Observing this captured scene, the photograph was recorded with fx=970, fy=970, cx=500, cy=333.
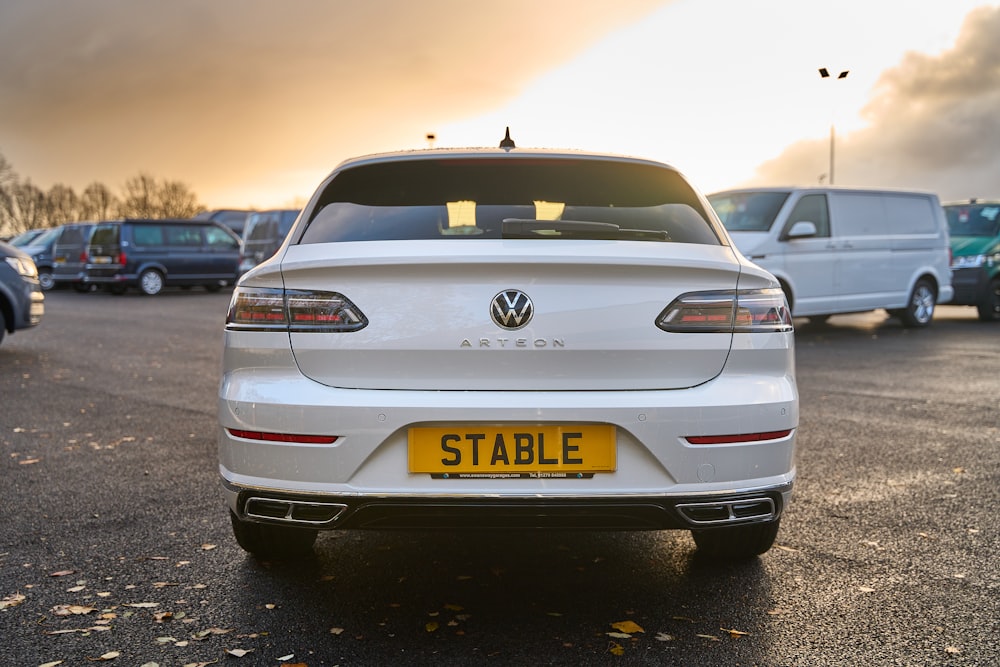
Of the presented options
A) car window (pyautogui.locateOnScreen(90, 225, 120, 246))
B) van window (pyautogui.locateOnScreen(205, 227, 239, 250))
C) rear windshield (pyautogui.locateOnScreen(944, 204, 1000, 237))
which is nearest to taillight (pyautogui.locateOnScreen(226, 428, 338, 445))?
rear windshield (pyautogui.locateOnScreen(944, 204, 1000, 237))

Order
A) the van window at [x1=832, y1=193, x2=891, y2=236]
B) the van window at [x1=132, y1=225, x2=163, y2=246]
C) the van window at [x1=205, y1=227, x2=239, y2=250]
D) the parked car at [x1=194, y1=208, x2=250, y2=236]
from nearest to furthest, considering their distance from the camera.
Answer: the van window at [x1=832, y1=193, x2=891, y2=236], the van window at [x1=132, y1=225, x2=163, y2=246], the van window at [x1=205, y1=227, x2=239, y2=250], the parked car at [x1=194, y1=208, x2=250, y2=236]

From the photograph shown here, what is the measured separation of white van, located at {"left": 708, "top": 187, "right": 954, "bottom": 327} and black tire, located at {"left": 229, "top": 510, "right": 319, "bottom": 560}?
974 centimetres

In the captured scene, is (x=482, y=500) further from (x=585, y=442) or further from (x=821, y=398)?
(x=821, y=398)

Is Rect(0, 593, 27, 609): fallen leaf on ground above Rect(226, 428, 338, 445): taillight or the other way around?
the other way around

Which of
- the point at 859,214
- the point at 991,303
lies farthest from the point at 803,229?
the point at 991,303

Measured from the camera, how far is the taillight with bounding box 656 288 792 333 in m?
3.04

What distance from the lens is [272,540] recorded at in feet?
12.0

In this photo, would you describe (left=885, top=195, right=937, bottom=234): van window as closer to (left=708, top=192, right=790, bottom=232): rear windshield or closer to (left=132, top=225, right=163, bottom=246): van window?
(left=708, top=192, right=790, bottom=232): rear windshield

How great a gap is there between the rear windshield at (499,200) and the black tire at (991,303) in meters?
14.4

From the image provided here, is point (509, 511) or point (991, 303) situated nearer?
point (509, 511)

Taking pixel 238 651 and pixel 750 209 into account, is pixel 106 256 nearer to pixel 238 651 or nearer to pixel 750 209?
pixel 750 209

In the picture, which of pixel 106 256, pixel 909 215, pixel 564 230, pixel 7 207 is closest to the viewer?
pixel 564 230

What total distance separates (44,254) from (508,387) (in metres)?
29.3

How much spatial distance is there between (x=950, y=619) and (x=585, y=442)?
4.52ft
